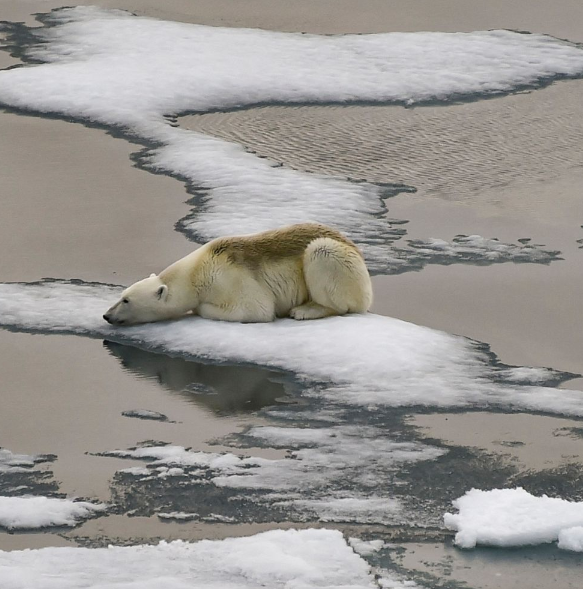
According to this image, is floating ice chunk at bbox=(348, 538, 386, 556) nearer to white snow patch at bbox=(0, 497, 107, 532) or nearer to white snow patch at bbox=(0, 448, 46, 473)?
white snow patch at bbox=(0, 497, 107, 532)

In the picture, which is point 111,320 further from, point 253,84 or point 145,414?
point 253,84

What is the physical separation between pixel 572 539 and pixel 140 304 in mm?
3445

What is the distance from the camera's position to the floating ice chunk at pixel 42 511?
5641 millimetres

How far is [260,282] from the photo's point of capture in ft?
25.7

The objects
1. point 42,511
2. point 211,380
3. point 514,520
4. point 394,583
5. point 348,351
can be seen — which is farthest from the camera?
point 348,351

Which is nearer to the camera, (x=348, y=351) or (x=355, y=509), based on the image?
(x=355, y=509)

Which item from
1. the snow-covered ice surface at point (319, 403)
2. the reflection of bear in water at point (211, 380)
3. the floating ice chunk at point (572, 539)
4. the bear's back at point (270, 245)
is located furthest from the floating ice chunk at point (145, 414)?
the floating ice chunk at point (572, 539)

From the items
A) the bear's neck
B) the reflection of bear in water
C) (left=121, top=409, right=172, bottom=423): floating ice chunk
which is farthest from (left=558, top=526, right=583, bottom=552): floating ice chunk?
the bear's neck

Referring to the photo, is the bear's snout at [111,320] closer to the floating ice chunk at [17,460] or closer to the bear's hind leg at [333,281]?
the bear's hind leg at [333,281]

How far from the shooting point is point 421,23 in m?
17.7

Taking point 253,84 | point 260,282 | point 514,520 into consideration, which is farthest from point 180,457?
point 253,84

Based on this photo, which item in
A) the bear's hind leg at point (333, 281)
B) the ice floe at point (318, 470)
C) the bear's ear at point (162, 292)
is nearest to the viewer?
the ice floe at point (318, 470)

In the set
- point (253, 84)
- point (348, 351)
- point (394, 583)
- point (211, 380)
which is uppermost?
point (253, 84)

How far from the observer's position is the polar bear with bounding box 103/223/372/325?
780 centimetres
